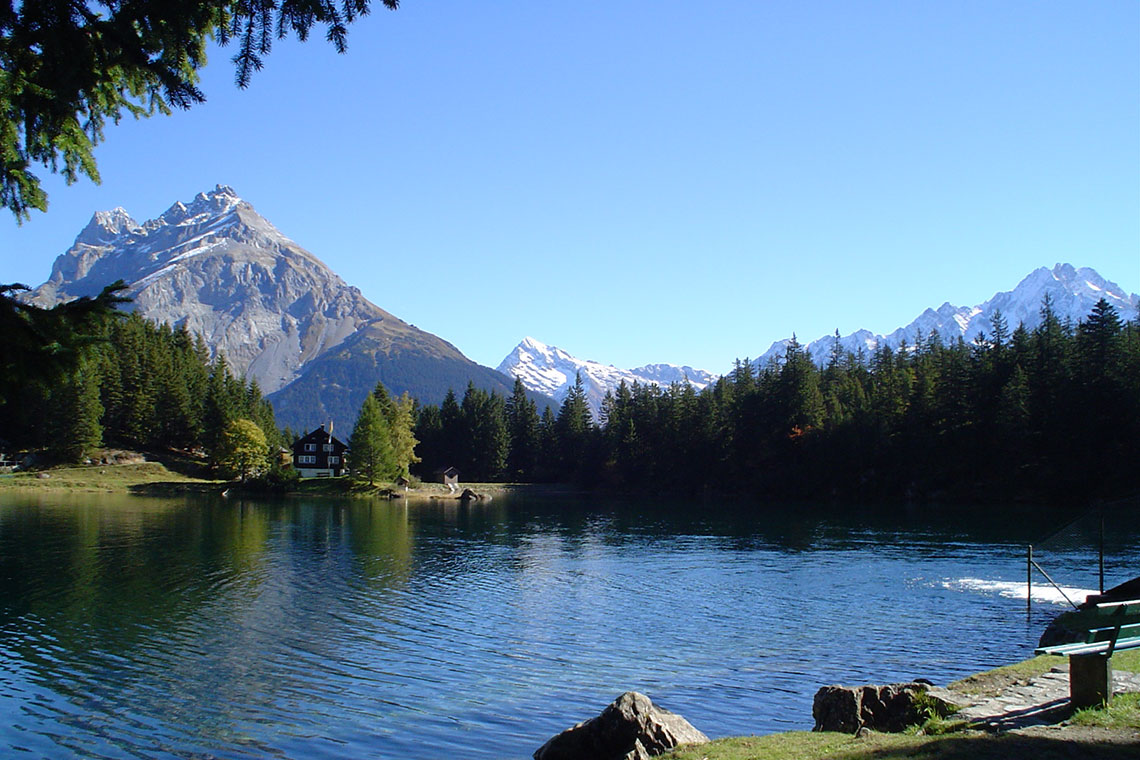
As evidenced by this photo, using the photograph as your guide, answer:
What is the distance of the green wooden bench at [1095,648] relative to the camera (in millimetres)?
12094

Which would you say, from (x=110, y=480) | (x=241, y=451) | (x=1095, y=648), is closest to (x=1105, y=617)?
(x=1095, y=648)

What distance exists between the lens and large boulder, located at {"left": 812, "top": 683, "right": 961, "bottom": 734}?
1428 centimetres

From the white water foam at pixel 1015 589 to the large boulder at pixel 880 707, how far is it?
2278cm

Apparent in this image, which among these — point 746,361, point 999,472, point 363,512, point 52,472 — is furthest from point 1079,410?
point 52,472

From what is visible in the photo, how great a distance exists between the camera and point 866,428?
4456 inches

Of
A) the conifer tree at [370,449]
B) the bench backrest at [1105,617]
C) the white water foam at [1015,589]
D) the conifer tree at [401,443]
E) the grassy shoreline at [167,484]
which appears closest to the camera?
the bench backrest at [1105,617]

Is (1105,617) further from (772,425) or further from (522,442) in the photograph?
(522,442)

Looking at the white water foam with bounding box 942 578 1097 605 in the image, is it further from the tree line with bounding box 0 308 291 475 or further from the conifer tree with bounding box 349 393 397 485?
the conifer tree with bounding box 349 393 397 485

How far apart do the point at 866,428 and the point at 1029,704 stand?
105m

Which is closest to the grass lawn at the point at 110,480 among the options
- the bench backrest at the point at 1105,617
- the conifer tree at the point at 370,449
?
the conifer tree at the point at 370,449

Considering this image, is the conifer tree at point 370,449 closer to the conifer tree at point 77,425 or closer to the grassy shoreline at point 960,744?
the conifer tree at point 77,425

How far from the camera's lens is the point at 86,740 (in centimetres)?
1702

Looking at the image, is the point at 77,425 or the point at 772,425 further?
the point at 772,425

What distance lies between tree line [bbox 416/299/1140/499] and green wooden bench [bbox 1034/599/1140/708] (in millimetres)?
87995
